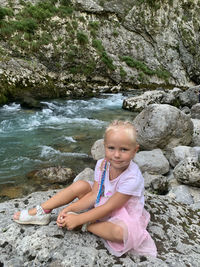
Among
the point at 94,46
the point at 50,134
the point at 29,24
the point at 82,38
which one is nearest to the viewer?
the point at 50,134

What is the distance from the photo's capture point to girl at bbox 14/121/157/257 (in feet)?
6.36

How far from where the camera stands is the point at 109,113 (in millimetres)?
12062

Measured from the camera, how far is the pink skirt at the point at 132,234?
6.26 feet

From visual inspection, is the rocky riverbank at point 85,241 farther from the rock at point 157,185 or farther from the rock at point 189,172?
the rock at point 189,172

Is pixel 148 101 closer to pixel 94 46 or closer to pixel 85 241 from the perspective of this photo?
pixel 94 46

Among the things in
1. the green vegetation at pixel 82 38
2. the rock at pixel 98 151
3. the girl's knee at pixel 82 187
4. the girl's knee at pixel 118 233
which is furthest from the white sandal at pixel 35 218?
the green vegetation at pixel 82 38

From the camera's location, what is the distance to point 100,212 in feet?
6.60

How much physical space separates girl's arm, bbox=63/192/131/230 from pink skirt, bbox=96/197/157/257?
0.31ft

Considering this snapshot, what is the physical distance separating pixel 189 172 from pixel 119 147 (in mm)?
3355

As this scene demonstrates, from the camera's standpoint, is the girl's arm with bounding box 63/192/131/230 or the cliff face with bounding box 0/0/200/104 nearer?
the girl's arm with bounding box 63/192/131/230

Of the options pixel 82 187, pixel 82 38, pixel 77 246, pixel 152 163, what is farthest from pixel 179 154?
pixel 82 38

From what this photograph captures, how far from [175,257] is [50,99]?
502 inches

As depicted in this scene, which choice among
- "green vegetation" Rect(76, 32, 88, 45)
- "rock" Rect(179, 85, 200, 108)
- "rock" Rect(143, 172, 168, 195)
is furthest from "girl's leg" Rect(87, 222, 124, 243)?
"green vegetation" Rect(76, 32, 88, 45)

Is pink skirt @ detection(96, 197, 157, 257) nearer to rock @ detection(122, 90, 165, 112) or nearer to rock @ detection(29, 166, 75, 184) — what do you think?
rock @ detection(29, 166, 75, 184)
